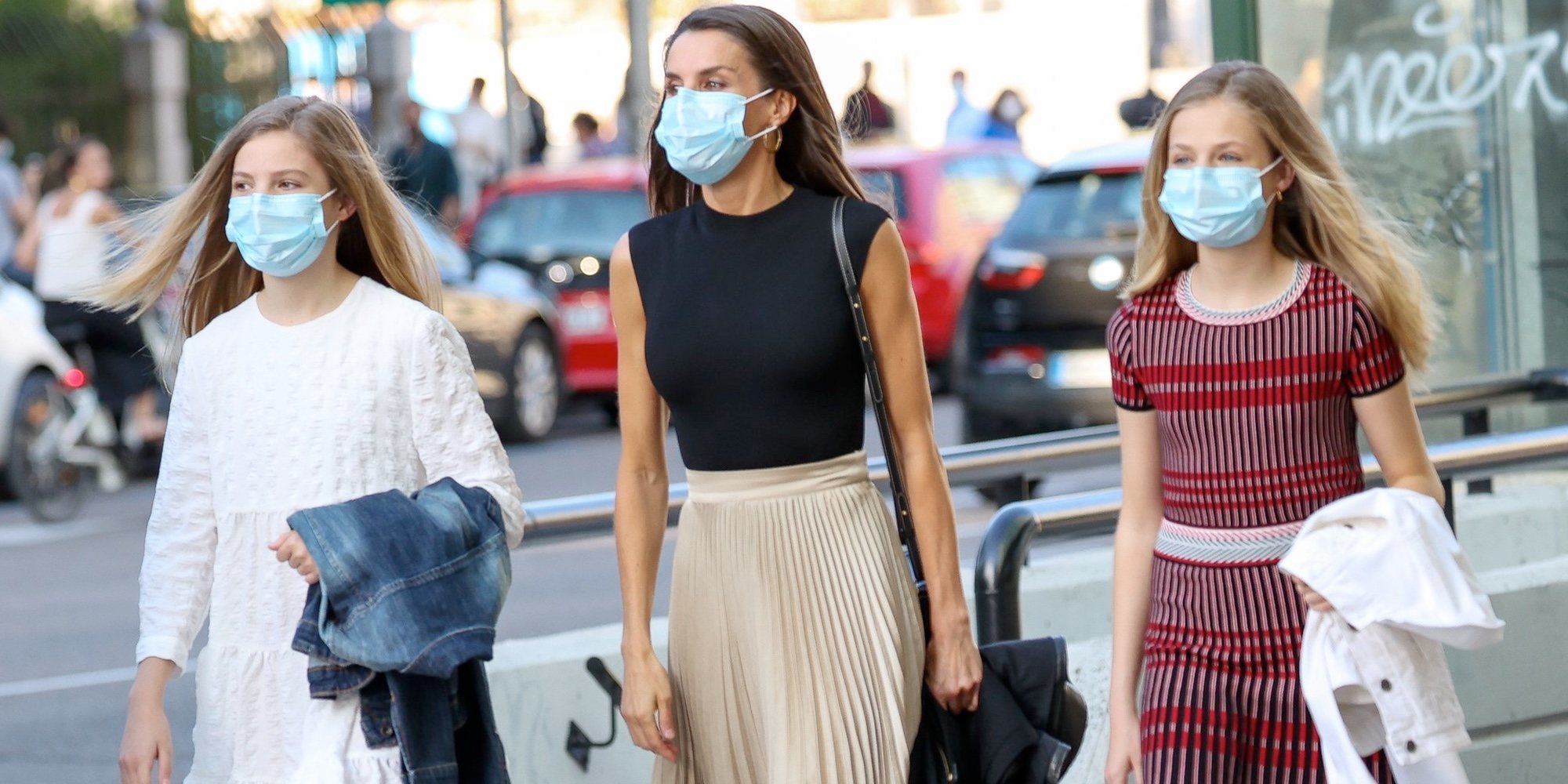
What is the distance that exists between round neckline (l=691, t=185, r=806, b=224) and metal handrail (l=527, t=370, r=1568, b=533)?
1.86 ft

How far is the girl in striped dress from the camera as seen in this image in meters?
3.25

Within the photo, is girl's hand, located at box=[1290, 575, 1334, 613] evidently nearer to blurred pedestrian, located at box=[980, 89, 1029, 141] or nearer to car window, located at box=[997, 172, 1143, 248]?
car window, located at box=[997, 172, 1143, 248]

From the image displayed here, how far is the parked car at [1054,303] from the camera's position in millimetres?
10016

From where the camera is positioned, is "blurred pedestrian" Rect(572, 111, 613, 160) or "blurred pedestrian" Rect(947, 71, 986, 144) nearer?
"blurred pedestrian" Rect(572, 111, 613, 160)

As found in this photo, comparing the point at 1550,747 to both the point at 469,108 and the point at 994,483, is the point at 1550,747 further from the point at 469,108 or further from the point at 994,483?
the point at 469,108

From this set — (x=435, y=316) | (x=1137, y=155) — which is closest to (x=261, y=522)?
(x=435, y=316)

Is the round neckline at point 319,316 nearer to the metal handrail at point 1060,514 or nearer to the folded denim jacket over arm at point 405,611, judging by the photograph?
the folded denim jacket over arm at point 405,611

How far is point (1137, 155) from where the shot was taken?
10281 millimetres

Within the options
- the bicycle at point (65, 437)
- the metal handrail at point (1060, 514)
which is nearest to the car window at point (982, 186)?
the bicycle at point (65, 437)

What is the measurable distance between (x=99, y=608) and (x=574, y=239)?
661 centimetres

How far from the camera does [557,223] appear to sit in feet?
51.4

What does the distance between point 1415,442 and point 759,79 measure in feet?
3.65

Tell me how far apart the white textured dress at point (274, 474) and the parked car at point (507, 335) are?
10.4m

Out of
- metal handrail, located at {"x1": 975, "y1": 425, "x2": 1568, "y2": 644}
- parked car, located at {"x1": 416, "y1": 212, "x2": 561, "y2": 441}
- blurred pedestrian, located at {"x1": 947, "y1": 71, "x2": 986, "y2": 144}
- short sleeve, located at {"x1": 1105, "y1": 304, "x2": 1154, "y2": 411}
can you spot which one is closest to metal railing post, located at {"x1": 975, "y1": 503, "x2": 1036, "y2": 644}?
metal handrail, located at {"x1": 975, "y1": 425, "x2": 1568, "y2": 644}
